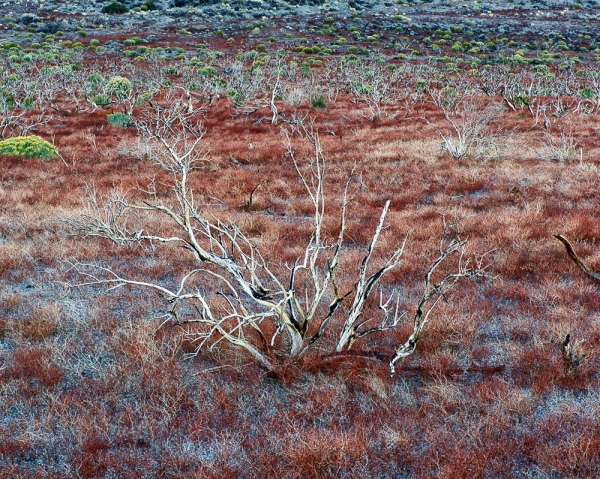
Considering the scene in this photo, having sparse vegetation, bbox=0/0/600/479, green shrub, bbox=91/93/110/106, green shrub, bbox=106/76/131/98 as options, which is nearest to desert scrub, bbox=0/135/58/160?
sparse vegetation, bbox=0/0/600/479

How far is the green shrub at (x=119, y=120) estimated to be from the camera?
14.6 metres

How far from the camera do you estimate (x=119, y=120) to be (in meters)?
14.6

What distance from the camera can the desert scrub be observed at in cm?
1071

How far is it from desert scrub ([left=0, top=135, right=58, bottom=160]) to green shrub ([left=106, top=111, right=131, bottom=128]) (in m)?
3.75

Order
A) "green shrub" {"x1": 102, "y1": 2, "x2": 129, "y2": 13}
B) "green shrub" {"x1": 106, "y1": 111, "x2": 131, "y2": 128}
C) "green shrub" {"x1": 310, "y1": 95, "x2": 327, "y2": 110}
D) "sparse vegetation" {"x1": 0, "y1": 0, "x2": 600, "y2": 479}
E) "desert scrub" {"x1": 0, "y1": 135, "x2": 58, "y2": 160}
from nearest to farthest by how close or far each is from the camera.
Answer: "sparse vegetation" {"x1": 0, "y1": 0, "x2": 600, "y2": 479} < "desert scrub" {"x1": 0, "y1": 135, "x2": 58, "y2": 160} < "green shrub" {"x1": 106, "y1": 111, "x2": 131, "y2": 128} < "green shrub" {"x1": 310, "y1": 95, "x2": 327, "y2": 110} < "green shrub" {"x1": 102, "y1": 2, "x2": 129, "y2": 13}

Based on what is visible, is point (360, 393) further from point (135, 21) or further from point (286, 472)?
point (135, 21)

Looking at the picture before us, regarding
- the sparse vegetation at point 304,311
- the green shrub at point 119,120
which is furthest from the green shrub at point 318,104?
the green shrub at point 119,120

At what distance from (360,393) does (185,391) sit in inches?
41.8

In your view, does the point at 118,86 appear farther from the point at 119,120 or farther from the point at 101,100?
the point at 119,120

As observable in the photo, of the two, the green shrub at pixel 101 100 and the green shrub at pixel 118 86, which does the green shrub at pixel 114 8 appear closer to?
the green shrub at pixel 118 86

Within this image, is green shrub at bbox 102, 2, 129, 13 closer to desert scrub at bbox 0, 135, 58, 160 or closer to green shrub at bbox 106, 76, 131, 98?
green shrub at bbox 106, 76, 131, 98

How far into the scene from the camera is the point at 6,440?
8.43 ft

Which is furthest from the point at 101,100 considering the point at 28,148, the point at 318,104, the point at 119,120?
the point at 28,148

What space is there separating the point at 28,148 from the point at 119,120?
4.22m
